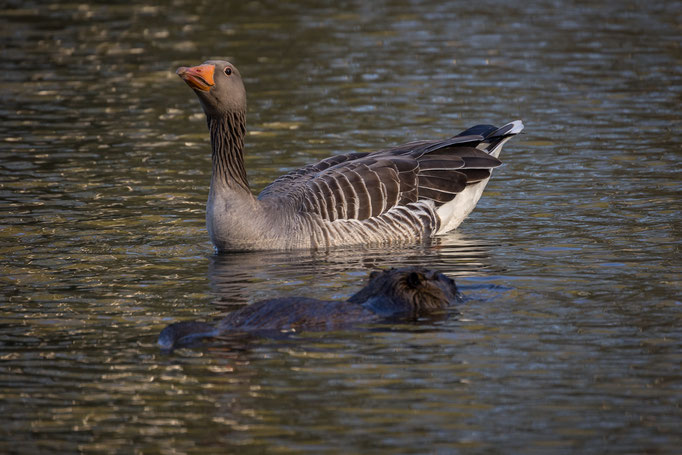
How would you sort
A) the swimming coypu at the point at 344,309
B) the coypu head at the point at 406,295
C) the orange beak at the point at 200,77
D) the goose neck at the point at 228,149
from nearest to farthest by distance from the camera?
the swimming coypu at the point at 344,309 < the coypu head at the point at 406,295 < the orange beak at the point at 200,77 < the goose neck at the point at 228,149

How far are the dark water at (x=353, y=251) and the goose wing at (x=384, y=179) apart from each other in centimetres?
67

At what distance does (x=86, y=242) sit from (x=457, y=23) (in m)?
16.0

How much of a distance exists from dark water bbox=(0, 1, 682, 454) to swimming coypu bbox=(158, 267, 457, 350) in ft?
0.86

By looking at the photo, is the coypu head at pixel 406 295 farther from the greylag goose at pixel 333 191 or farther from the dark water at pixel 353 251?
the greylag goose at pixel 333 191

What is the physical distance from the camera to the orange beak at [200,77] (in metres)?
13.9

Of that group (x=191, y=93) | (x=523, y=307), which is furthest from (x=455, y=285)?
(x=191, y=93)

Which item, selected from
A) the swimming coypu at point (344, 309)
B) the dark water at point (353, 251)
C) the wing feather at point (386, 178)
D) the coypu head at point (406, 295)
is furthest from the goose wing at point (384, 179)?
the coypu head at point (406, 295)

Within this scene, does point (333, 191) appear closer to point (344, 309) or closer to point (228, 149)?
point (228, 149)

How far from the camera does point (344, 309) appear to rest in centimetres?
1093

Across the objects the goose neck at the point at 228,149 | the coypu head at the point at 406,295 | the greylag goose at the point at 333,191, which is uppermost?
the goose neck at the point at 228,149

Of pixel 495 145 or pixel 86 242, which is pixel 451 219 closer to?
pixel 495 145

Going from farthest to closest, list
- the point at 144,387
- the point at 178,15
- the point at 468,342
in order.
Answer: the point at 178,15
the point at 468,342
the point at 144,387

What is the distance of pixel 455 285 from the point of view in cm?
1162

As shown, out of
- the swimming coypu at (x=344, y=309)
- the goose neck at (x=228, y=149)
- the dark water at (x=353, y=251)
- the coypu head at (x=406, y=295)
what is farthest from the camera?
the goose neck at (x=228, y=149)
